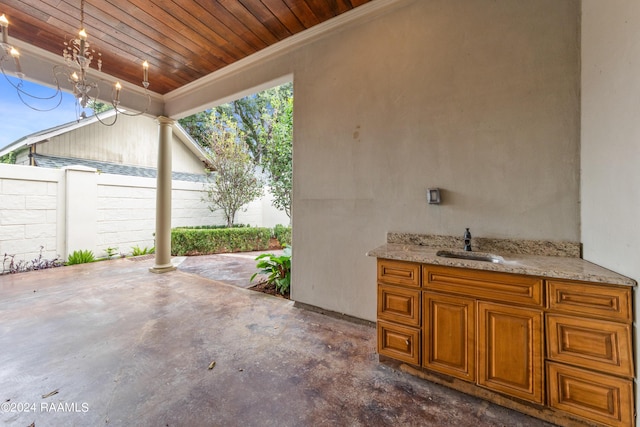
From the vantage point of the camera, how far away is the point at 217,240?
6793 millimetres

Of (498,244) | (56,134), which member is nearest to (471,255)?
(498,244)

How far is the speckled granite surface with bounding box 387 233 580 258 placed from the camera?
178 centimetres

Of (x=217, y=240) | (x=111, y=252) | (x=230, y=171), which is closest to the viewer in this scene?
(x=111, y=252)

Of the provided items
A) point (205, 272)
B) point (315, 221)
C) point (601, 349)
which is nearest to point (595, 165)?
point (601, 349)

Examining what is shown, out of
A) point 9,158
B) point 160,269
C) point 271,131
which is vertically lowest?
point 160,269

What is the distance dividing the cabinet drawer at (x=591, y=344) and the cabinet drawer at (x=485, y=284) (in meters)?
0.16

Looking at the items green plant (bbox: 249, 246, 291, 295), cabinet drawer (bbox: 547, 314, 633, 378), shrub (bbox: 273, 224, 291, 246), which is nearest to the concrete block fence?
shrub (bbox: 273, 224, 291, 246)

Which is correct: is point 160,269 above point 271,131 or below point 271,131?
below

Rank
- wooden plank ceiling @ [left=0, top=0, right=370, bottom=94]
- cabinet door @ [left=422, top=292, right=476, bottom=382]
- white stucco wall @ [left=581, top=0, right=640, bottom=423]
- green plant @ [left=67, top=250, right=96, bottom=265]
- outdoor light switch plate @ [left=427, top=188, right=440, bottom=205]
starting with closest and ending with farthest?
white stucco wall @ [left=581, top=0, right=640, bottom=423] < cabinet door @ [left=422, top=292, right=476, bottom=382] < outdoor light switch plate @ [left=427, top=188, right=440, bottom=205] < wooden plank ceiling @ [left=0, top=0, right=370, bottom=94] < green plant @ [left=67, top=250, right=96, bottom=265]

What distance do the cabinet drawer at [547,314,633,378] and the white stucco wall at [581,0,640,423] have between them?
0.22 ft

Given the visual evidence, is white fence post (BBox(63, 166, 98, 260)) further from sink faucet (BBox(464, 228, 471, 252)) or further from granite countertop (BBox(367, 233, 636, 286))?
sink faucet (BBox(464, 228, 471, 252))

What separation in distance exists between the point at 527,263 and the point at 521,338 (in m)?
0.46

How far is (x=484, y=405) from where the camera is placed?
60.0 inches

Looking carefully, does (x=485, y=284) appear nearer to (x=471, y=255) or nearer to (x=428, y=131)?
(x=471, y=255)
